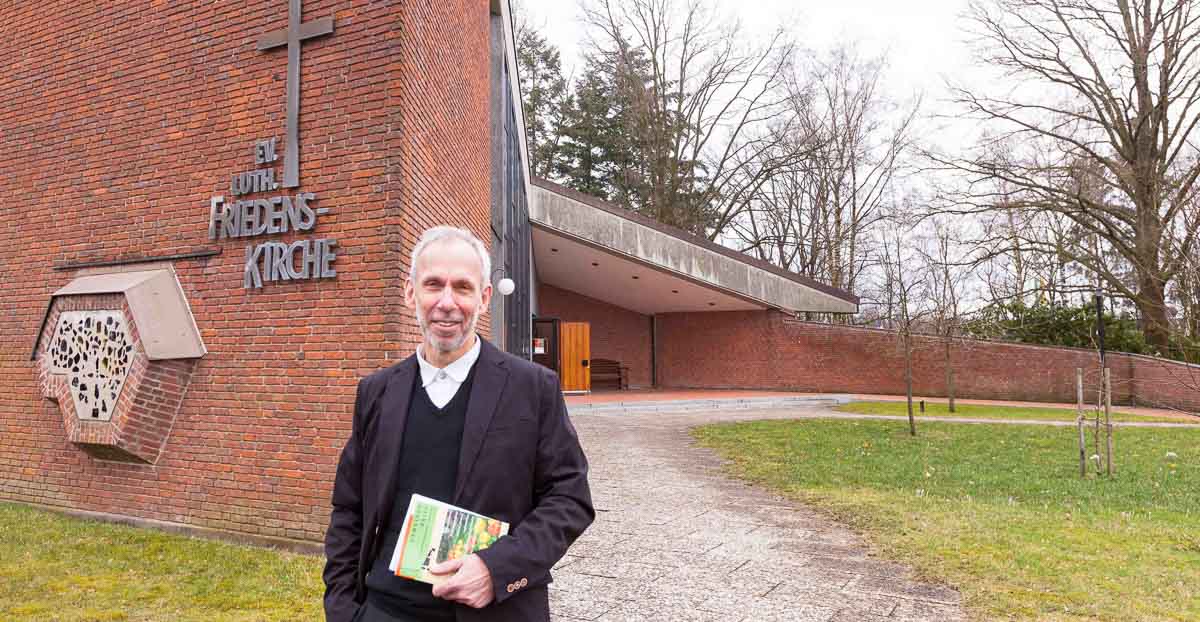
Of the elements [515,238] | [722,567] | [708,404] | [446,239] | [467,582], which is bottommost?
[722,567]

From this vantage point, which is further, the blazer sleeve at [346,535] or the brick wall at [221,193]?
the brick wall at [221,193]

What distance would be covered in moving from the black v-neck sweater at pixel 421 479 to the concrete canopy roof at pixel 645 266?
18.5 metres

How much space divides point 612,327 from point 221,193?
857 inches

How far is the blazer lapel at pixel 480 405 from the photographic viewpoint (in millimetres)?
1622

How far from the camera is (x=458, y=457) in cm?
165

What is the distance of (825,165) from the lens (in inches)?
1139

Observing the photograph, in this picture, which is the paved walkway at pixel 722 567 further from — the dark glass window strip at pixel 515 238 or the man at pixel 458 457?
the dark glass window strip at pixel 515 238

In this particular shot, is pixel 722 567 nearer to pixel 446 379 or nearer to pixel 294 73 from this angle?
pixel 446 379

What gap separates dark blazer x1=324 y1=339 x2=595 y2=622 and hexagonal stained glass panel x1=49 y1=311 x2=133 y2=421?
537 cm

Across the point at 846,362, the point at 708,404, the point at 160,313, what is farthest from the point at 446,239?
the point at 846,362

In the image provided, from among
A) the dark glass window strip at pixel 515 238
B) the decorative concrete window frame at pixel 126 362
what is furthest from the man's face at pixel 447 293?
the dark glass window strip at pixel 515 238

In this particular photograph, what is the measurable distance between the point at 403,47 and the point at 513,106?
33.5 ft

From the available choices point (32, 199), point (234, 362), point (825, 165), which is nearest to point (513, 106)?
point (32, 199)

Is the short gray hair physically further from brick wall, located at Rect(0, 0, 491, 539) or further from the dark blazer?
brick wall, located at Rect(0, 0, 491, 539)
